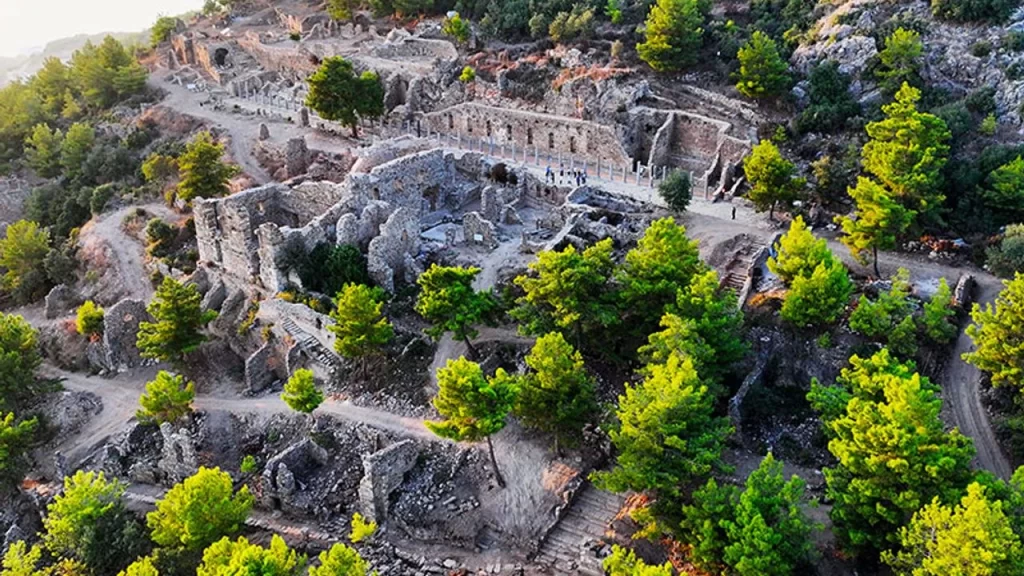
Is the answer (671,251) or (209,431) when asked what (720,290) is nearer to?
(671,251)

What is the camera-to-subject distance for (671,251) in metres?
43.5

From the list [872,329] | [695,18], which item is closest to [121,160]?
[695,18]

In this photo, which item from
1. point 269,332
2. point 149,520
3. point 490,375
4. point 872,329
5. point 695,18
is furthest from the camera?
point 695,18

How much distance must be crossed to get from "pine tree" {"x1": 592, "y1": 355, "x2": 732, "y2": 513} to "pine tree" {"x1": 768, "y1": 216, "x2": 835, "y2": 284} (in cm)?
1251

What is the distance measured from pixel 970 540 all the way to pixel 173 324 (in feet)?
137

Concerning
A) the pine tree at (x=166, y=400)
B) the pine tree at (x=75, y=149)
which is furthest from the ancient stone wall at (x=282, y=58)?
the pine tree at (x=166, y=400)

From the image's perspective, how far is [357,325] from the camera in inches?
1736

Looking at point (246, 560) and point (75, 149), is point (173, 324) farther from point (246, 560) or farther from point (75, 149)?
point (75, 149)

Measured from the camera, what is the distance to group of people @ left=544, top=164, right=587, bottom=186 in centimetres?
6301

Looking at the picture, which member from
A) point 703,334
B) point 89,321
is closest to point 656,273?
point 703,334

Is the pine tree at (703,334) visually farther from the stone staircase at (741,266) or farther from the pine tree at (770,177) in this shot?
the pine tree at (770,177)

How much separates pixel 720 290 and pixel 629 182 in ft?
59.2

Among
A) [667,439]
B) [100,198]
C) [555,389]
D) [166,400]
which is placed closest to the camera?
[667,439]

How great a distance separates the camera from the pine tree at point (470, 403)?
36875 millimetres
